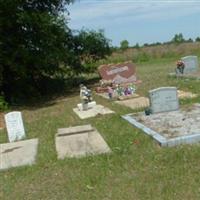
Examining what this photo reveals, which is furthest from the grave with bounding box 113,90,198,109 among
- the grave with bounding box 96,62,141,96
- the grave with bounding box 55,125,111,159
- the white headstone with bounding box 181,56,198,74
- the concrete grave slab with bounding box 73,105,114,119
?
the white headstone with bounding box 181,56,198,74

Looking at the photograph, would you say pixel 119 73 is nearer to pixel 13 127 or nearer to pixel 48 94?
pixel 48 94

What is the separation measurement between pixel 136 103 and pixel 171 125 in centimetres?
362

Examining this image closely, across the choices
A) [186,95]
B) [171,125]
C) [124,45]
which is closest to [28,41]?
[186,95]

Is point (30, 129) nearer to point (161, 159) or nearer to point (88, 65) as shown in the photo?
point (161, 159)

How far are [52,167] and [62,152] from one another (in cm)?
76

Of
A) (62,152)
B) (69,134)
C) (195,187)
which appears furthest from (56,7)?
(195,187)

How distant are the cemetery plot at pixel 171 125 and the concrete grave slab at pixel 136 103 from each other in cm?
151

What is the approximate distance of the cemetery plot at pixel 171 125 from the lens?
6734mm

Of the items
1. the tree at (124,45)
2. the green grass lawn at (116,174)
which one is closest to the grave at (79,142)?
the green grass lawn at (116,174)

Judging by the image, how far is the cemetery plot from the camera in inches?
265

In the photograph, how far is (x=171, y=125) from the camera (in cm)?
792

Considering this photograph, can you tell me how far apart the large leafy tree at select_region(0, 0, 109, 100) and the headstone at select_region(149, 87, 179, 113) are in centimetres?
597

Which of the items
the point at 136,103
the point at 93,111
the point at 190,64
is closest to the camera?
the point at 93,111

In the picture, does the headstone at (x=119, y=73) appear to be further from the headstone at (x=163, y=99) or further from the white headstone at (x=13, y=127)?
the white headstone at (x=13, y=127)
